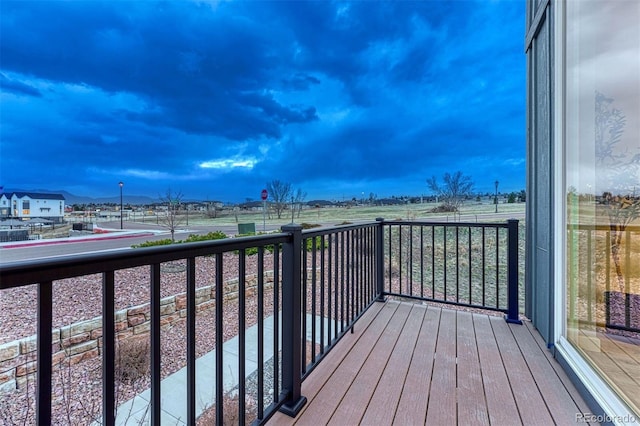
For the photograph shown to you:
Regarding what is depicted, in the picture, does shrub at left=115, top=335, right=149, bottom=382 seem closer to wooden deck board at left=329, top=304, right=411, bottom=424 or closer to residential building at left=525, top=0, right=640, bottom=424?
wooden deck board at left=329, top=304, right=411, bottom=424

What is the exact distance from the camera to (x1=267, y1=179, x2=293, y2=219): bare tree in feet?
52.2

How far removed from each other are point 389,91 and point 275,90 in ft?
19.4

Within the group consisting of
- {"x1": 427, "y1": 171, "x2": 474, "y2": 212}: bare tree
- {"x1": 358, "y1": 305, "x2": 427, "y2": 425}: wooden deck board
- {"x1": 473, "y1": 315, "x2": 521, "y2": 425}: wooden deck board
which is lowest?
{"x1": 473, "y1": 315, "x2": 521, "y2": 425}: wooden deck board

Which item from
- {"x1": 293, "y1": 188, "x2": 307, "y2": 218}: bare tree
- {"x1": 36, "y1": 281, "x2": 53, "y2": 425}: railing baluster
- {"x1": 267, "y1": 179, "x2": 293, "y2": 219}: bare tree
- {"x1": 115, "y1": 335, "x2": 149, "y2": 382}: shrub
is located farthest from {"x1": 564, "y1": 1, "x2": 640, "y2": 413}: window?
{"x1": 293, "y1": 188, "x2": 307, "y2": 218}: bare tree

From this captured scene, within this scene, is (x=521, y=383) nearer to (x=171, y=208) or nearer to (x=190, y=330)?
(x=190, y=330)

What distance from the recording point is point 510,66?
11195 mm

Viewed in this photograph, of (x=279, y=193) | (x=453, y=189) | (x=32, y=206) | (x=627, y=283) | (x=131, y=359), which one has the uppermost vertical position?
(x=279, y=193)

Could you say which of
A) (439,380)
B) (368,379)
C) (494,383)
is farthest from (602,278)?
(368,379)

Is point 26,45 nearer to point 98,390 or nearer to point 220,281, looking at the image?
point 98,390

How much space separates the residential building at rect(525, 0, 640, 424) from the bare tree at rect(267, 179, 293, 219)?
46.7 feet

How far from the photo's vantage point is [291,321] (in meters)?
1.53

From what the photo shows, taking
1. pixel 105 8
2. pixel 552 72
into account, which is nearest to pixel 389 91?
pixel 105 8

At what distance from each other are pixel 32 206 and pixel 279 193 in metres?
10.4

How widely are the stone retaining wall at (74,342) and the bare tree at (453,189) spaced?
9612 mm
